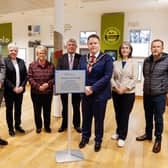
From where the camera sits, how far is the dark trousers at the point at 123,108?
295 centimetres

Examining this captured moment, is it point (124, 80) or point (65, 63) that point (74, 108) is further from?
point (124, 80)

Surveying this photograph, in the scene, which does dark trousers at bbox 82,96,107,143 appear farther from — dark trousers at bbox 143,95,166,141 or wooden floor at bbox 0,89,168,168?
dark trousers at bbox 143,95,166,141


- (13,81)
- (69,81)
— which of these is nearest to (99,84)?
(69,81)

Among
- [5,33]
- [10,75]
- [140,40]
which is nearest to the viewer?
[10,75]

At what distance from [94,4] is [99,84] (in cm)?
404

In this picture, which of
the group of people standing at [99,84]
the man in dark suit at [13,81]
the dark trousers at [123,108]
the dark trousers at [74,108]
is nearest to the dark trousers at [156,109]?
the group of people standing at [99,84]

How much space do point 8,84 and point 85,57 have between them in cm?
127

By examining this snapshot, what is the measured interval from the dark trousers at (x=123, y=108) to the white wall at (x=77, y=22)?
421 centimetres

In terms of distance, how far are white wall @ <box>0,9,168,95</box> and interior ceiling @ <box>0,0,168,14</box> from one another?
47 cm

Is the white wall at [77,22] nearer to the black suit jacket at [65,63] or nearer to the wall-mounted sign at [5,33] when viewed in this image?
the wall-mounted sign at [5,33]

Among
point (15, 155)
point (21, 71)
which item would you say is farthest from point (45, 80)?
point (15, 155)

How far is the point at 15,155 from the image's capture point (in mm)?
2777

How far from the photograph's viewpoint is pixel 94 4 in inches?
235

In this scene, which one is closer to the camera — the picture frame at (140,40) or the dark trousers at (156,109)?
the dark trousers at (156,109)
